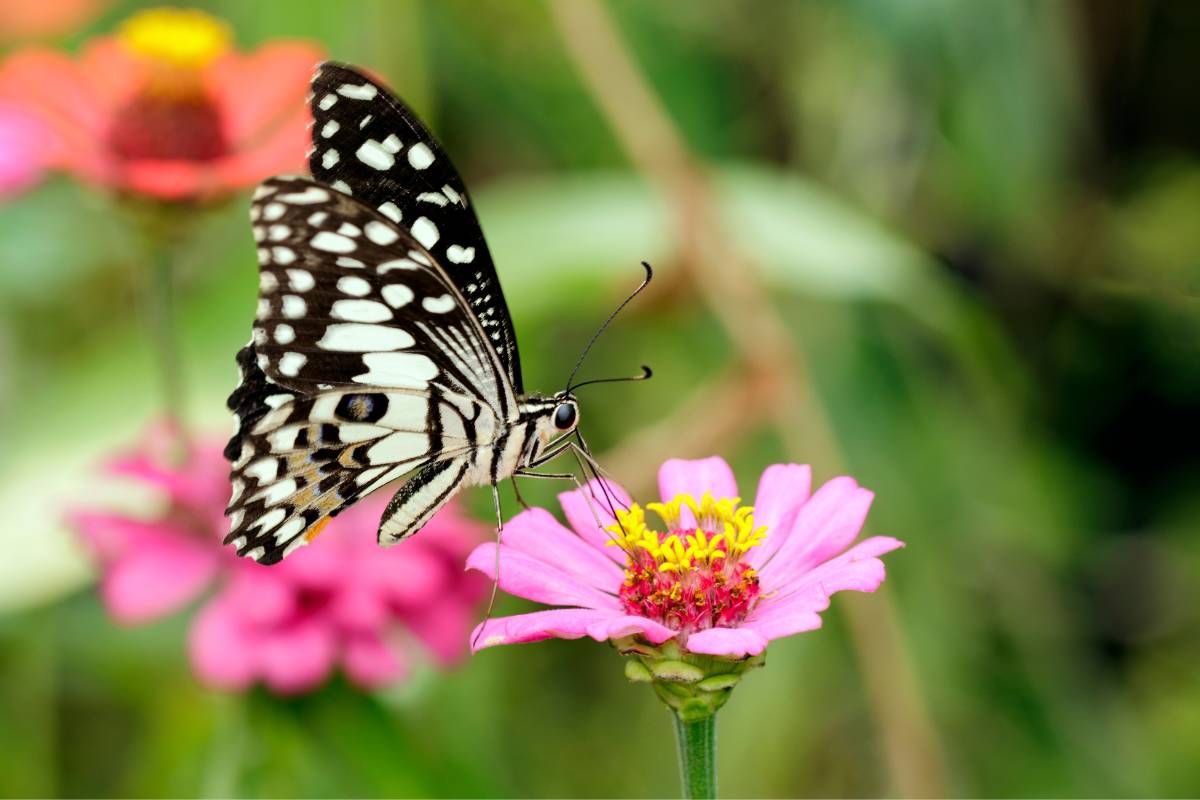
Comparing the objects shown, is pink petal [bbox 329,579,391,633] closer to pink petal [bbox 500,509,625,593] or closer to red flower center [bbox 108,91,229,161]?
pink petal [bbox 500,509,625,593]

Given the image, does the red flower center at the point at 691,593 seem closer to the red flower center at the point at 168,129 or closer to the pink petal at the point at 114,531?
the pink petal at the point at 114,531

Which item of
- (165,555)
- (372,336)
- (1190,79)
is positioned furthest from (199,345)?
(1190,79)

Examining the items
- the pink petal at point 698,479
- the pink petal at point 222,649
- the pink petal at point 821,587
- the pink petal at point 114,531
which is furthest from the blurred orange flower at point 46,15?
the pink petal at point 821,587

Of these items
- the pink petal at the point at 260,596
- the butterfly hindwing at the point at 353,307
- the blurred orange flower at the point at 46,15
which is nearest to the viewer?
the butterfly hindwing at the point at 353,307

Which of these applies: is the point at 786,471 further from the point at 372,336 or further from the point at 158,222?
the point at 158,222

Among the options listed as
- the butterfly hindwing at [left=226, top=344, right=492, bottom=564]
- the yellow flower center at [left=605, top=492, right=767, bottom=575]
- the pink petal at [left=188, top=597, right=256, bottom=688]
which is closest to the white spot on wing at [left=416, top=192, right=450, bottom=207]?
the butterfly hindwing at [left=226, top=344, right=492, bottom=564]

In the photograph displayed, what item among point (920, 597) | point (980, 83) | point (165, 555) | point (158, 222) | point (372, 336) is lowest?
point (920, 597)

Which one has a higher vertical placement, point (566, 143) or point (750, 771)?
point (566, 143)

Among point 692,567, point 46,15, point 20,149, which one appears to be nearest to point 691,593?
point 692,567

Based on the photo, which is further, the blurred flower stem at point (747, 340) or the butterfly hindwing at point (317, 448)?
the blurred flower stem at point (747, 340)
